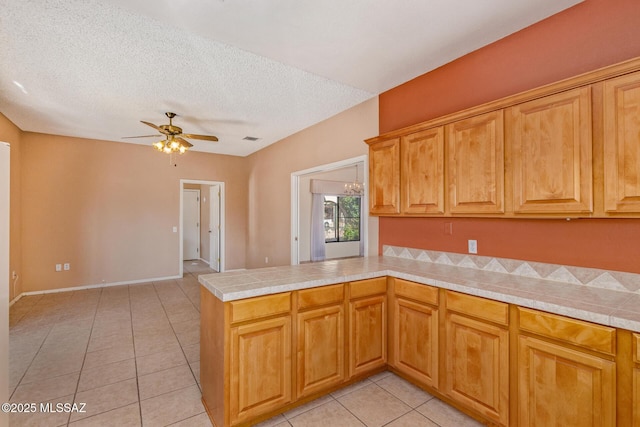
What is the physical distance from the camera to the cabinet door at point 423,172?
2391 millimetres

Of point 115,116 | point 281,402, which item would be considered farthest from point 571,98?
point 115,116

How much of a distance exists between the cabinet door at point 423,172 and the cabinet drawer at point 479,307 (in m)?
0.74

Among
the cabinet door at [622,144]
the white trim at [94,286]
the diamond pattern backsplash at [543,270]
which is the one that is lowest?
the white trim at [94,286]

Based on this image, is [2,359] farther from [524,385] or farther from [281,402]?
[524,385]

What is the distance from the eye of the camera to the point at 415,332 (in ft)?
7.34

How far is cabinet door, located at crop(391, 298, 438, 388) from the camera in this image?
83.3 inches

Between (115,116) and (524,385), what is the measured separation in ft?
17.2

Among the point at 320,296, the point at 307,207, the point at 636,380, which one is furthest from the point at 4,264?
the point at 307,207

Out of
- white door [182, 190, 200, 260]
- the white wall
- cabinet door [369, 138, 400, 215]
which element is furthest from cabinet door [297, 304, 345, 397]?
white door [182, 190, 200, 260]

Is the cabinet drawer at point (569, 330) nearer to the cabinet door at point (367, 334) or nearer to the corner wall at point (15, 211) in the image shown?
the cabinet door at point (367, 334)

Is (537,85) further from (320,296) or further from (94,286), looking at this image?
(94,286)

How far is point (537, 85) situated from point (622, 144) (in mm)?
810

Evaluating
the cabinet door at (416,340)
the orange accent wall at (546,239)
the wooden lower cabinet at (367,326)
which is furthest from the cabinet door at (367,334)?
the orange accent wall at (546,239)

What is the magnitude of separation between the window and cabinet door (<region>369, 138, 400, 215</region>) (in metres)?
4.98
